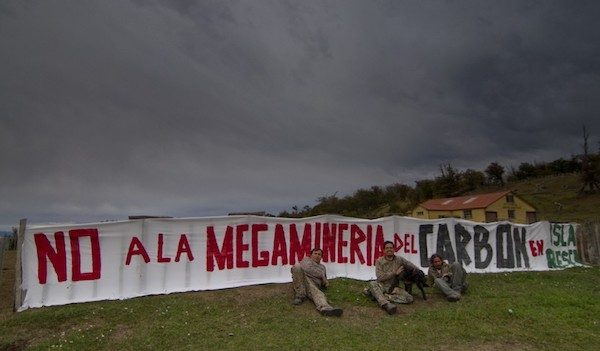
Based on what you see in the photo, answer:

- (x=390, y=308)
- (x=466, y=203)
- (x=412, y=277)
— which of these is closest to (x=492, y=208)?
(x=466, y=203)

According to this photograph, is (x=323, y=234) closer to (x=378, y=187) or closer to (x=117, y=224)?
(x=117, y=224)

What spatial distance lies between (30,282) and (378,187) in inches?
3125

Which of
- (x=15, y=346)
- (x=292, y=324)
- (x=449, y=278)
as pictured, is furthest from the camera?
(x=449, y=278)

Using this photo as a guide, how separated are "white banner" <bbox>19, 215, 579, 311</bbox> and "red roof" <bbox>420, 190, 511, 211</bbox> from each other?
3483cm

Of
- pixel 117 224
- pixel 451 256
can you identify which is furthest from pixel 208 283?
pixel 451 256

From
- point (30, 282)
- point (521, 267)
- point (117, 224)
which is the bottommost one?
point (521, 267)

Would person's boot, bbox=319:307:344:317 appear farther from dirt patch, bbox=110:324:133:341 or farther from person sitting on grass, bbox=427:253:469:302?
dirt patch, bbox=110:324:133:341

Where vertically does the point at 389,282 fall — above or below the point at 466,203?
below

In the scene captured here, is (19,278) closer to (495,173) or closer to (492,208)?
(492,208)

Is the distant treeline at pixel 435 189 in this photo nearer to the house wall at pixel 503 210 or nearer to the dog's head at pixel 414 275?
the house wall at pixel 503 210

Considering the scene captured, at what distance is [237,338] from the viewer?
23.1 feet

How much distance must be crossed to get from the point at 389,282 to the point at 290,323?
293cm

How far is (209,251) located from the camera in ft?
32.6

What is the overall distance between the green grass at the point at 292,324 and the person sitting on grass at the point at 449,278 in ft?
0.78
